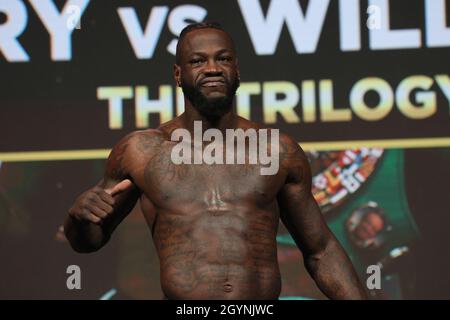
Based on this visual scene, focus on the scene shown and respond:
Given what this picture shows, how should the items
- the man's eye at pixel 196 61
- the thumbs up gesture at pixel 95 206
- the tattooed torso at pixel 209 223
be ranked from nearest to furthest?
the thumbs up gesture at pixel 95 206 < the tattooed torso at pixel 209 223 < the man's eye at pixel 196 61

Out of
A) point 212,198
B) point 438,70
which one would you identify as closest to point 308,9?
point 438,70

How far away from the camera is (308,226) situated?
3.50 metres

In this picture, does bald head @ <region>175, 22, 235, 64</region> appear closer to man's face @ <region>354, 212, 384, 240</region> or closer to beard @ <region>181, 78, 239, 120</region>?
beard @ <region>181, 78, 239, 120</region>

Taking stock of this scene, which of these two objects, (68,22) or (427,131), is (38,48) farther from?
(427,131)

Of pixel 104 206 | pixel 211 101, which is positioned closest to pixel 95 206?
pixel 104 206

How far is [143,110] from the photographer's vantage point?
4879mm

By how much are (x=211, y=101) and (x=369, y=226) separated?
1499 mm

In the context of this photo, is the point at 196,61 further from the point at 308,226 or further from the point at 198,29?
the point at 308,226

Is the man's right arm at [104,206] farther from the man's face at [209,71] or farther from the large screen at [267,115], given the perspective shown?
the large screen at [267,115]

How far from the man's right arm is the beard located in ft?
0.75

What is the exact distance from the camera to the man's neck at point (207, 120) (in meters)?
3.51

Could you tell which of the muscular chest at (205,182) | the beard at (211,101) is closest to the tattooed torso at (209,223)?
the muscular chest at (205,182)

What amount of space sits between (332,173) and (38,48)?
4.39 feet

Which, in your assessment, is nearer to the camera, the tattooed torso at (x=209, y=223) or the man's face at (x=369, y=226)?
the tattooed torso at (x=209, y=223)
